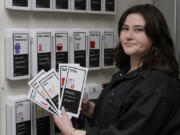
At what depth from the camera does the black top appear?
102 centimetres

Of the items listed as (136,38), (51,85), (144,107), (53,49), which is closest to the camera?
(144,107)

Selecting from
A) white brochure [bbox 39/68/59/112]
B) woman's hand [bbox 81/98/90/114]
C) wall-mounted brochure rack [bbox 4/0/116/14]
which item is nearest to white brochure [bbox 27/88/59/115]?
white brochure [bbox 39/68/59/112]

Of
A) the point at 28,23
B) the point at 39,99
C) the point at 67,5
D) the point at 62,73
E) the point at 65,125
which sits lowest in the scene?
the point at 65,125

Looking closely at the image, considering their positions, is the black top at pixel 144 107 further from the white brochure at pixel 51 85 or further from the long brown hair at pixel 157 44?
the white brochure at pixel 51 85

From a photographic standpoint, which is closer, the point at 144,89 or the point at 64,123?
the point at 144,89

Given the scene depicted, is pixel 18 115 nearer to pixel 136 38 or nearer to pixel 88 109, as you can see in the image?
pixel 88 109

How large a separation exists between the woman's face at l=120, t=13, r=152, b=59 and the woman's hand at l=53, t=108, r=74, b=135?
408mm

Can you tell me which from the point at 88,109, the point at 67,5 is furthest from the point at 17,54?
the point at 88,109

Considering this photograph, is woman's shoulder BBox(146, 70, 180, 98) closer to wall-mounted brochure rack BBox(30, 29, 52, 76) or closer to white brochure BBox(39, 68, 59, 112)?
white brochure BBox(39, 68, 59, 112)

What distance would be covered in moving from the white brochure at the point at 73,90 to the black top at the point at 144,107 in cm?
14

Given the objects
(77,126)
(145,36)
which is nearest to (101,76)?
(77,126)

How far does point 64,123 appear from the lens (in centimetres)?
121

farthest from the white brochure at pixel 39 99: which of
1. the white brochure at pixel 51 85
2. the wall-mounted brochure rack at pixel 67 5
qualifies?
the wall-mounted brochure rack at pixel 67 5

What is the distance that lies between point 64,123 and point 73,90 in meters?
0.16
